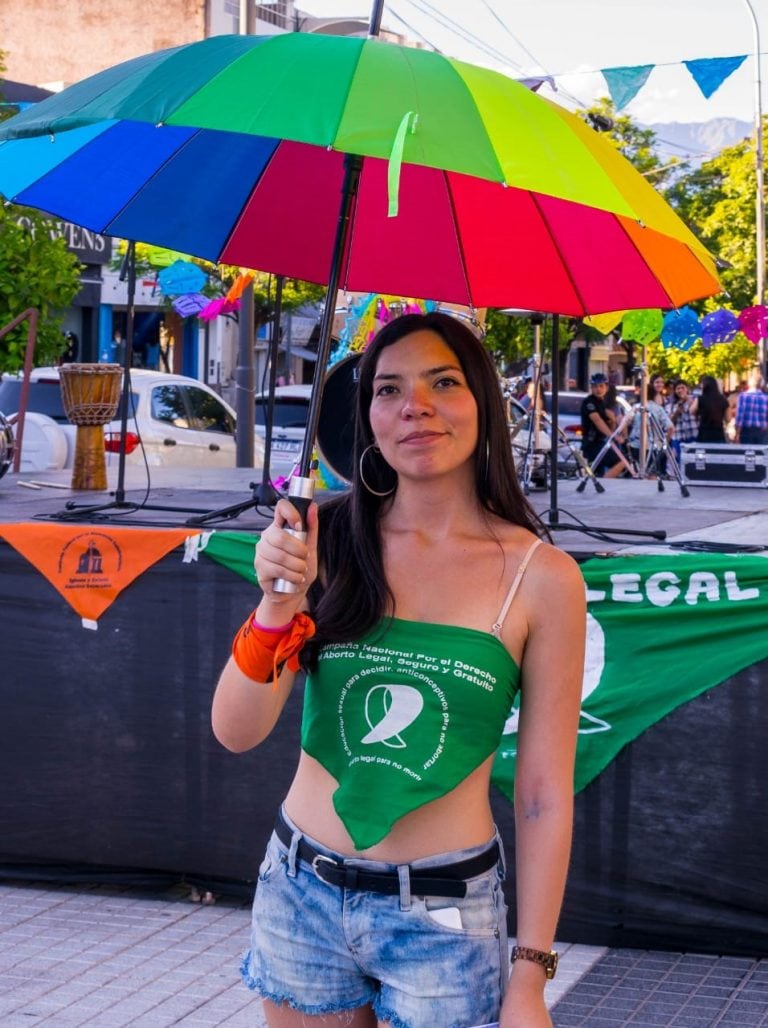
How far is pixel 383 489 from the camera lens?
285cm

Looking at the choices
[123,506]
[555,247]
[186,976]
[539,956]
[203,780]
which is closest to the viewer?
[539,956]

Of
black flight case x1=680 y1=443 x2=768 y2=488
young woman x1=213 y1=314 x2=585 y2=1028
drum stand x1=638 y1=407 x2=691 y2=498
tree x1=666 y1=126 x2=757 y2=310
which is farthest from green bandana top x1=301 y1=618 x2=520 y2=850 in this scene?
tree x1=666 y1=126 x2=757 y2=310

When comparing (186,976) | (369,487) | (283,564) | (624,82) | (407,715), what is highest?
(624,82)

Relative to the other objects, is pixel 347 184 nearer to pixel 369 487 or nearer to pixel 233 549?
pixel 369 487

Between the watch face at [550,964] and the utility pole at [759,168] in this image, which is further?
the utility pole at [759,168]

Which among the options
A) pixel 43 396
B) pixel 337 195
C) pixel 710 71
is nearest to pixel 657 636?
pixel 337 195

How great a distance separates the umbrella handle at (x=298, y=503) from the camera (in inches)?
97.6

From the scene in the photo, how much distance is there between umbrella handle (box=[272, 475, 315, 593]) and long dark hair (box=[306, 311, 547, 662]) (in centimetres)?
17

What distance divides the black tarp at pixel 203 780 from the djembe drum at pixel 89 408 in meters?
2.26

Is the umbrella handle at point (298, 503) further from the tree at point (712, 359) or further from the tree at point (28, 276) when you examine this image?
the tree at point (712, 359)

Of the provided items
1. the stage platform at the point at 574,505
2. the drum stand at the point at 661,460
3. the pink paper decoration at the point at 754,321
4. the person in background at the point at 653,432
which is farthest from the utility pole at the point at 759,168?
the stage platform at the point at 574,505

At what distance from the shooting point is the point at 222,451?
14.6 meters

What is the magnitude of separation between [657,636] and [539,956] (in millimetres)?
2989

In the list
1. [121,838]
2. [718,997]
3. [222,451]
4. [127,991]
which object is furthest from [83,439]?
[222,451]
